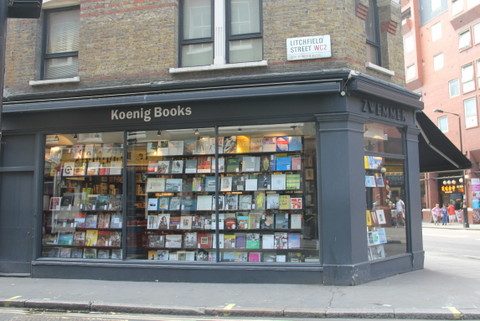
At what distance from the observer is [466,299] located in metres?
8.22

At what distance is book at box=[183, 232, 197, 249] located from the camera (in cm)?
1084

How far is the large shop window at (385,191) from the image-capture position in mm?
10641

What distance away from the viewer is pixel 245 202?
1069 cm

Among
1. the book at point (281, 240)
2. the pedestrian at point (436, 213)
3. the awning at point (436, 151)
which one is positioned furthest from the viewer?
the pedestrian at point (436, 213)

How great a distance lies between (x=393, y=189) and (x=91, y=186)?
267 inches

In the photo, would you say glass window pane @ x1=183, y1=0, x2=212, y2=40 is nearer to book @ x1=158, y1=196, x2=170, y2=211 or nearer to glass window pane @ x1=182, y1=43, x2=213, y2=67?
glass window pane @ x1=182, y1=43, x2=213, y2=67

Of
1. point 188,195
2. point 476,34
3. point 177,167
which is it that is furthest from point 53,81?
point 476,34

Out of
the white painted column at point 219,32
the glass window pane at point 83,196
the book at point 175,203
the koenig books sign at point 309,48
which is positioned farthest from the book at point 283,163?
the glass window pane at point 83,196

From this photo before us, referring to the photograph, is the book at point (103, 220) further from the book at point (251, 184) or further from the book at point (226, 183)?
the book at point (251, 184)

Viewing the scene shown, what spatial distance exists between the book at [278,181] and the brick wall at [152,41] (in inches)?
85.1

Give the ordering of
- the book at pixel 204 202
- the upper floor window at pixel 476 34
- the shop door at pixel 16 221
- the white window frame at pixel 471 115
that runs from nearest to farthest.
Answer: the book at pixel 204 202 < the shop door at pixel 16 221 < the upper floor window at pixel 476 34 < the white window frame at pixel 471 115

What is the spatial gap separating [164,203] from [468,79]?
Result: 108 ft

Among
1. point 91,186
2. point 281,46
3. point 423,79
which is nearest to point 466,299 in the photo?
A: point 281,46

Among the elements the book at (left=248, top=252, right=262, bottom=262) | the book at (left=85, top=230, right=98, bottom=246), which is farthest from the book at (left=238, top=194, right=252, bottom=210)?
the book at (left=85, top=230, right=98, bottom=246)
